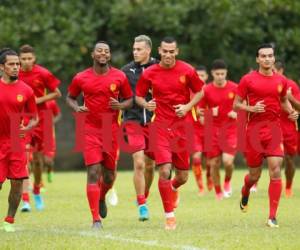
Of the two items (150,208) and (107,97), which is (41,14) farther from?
(107,97)

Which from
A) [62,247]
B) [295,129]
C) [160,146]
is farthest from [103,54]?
[295,129]

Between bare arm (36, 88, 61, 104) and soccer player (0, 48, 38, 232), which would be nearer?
soccer player (0, 48, 38, 232)

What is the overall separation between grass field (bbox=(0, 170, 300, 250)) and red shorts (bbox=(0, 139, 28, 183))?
0.74m

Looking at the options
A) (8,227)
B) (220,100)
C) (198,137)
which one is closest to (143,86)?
(8,227)

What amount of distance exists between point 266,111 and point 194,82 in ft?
3.48

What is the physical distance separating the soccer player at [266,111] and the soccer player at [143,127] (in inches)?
71.4

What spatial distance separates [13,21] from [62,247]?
89.2ft

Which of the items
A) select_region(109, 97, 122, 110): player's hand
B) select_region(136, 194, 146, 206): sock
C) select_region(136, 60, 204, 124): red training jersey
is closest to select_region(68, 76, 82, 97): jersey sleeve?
select_region(109, 97, 122, 110): player's hand

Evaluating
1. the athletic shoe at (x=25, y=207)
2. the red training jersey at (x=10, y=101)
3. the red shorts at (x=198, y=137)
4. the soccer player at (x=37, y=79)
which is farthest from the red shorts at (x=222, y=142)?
the red training jersey at (x=10, y=101)

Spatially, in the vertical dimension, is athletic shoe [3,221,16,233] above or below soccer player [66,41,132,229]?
below

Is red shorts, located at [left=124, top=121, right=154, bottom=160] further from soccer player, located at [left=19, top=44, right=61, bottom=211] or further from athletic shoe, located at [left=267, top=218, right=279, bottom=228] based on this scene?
athletic shoe, located at [left=267, top=218, right=279, bottom=228]

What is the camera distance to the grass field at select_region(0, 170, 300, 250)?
41.2ft

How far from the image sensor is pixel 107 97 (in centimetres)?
1514

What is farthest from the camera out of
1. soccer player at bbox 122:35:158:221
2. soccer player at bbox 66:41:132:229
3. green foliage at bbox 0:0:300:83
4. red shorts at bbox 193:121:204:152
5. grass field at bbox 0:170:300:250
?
green foliage at bbox 0:0:300:83
